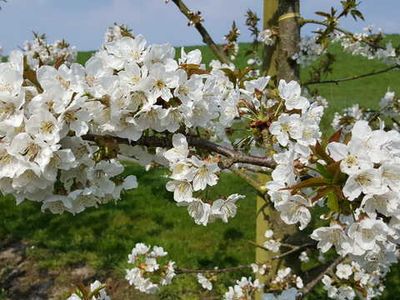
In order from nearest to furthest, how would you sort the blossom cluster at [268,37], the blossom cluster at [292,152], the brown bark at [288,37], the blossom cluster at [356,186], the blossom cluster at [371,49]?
the blossom cluster at [356,186] → the blossom cluster at [292,152] → the brown bark at [288,37] → the blossom cluster at [268,37] → the blossom cluster at [371,49]

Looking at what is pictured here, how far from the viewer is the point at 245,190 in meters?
7.38

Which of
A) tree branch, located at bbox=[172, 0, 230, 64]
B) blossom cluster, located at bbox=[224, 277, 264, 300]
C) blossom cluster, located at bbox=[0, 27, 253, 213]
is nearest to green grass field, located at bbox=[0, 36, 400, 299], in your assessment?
blossom cluster, located at bbox=[224, 277, 264, 300]

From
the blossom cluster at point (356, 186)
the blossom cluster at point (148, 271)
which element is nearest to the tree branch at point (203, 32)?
the blossom cluster at point (148, 271)

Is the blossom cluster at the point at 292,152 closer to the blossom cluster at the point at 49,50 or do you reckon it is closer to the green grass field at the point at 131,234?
the green grass field at the point at 131,234

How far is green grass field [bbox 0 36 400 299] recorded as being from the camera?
17.7 ft

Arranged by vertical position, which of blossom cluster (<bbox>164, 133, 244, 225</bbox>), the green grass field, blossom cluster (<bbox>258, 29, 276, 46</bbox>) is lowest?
the green grass field

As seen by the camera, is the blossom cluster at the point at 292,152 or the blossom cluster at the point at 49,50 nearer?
the blossom cluster at the point at 292,152

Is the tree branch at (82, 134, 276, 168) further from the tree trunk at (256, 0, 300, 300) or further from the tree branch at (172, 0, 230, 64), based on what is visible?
the tree branch at (172, 0, 230, 64)

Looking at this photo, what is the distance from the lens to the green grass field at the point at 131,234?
5.41m

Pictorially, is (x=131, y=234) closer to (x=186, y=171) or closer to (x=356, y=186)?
(x=186, y=171)

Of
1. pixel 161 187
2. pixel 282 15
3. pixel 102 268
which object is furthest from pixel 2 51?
pixel 282 15

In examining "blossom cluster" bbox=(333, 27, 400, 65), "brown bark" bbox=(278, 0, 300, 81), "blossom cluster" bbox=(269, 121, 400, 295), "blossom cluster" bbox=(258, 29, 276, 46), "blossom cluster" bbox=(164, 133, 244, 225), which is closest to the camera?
"blossom cluster" bbox=(269, 121, 400, 295)

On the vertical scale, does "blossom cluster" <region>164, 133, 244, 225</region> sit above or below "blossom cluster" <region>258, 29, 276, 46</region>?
below

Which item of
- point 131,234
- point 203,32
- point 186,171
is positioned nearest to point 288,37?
point 203,32
